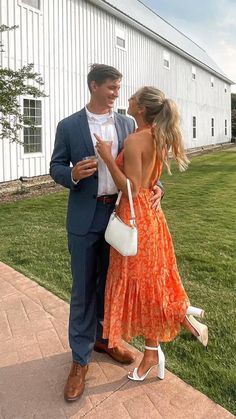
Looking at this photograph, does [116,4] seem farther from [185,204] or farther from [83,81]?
[185,204]

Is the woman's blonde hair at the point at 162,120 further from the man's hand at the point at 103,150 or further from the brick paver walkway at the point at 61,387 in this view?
the brick paver walkway at the point at 61,387

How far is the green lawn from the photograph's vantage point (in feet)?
8.79

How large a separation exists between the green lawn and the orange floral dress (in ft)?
1.43

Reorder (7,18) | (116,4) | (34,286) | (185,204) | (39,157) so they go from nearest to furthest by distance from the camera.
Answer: (34,286) → (185,204) → (7,18) → (39,157) → (116,4)

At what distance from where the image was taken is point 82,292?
2.48 metres

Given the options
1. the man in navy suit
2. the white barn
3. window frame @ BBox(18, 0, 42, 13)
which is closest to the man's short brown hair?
the man in navy suit

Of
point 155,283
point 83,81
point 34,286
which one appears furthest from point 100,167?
point 83,81

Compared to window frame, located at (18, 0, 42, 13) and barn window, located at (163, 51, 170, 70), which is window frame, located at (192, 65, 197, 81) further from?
window frame, located at (18, 0, 42, 13)

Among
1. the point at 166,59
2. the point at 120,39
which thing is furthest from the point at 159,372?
the point at 166,59

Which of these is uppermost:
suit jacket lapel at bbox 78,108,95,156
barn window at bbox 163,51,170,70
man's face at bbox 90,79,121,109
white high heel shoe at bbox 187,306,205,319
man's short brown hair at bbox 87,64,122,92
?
barn window at bbox 163,51,170,70

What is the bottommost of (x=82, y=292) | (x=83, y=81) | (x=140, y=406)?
(x=140, y=406)

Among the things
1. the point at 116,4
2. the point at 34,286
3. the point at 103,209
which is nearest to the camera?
the point at 103,209

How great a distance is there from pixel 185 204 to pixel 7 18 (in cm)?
654

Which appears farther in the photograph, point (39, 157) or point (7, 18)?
point (39, 157)
